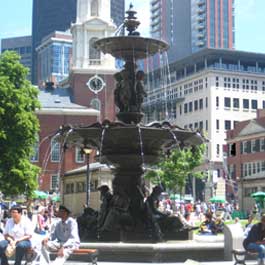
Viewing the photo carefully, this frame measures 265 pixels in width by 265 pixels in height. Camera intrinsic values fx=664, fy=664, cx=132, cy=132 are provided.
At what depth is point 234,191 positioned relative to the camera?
93688 mm

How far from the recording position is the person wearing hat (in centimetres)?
1278

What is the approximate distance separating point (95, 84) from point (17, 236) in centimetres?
7282

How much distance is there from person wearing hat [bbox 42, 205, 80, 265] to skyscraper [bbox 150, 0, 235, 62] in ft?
539

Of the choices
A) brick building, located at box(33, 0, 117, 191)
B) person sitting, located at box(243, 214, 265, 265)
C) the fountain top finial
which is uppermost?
brick building, located at box(33, 0, 117, 191)

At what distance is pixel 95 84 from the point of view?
8550 centimetres

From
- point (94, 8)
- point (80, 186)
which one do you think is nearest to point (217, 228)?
point (80, 186)

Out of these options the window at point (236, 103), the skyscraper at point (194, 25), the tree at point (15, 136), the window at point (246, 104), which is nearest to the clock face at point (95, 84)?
the tree at point (15, 136)

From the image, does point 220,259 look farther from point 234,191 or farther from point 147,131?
point 234,191

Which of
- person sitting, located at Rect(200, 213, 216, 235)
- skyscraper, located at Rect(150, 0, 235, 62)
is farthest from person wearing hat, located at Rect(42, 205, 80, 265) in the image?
skyscraper, located at Rect(150, 0, 235, 62)

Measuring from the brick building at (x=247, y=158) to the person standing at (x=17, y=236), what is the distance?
7271 centimetres

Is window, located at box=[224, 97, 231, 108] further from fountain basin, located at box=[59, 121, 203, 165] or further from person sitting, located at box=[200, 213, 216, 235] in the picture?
fountain basin, located at box=[59, 121, 203, 165]

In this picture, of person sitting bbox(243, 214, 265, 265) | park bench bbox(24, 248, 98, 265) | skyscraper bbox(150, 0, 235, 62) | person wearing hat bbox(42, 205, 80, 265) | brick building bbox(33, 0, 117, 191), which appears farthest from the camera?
skyscraper bbox(150, 0, 235, 62)

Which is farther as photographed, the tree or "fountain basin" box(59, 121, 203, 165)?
the tree

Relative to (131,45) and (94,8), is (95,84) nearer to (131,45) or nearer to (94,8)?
(94,8)
